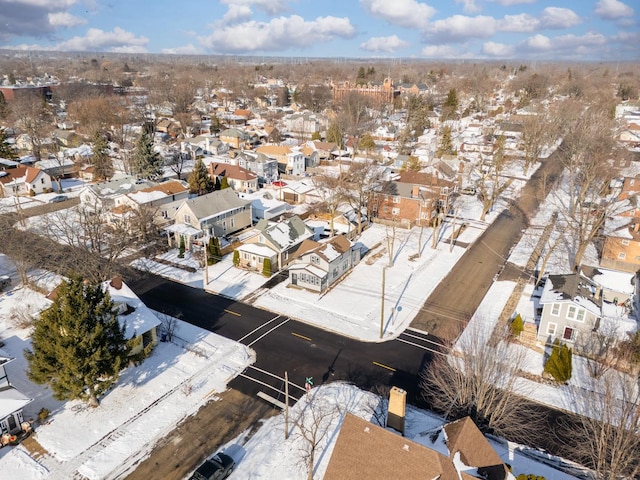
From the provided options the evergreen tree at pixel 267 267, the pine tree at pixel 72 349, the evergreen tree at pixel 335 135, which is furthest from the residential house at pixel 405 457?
the evergreen tree at pixel 335 135

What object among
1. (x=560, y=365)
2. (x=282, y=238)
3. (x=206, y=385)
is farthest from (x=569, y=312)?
(x=206, y=385)

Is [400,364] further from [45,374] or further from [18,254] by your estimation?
[18,254]

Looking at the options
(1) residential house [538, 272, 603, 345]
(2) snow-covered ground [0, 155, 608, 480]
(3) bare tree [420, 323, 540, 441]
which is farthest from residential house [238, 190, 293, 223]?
(3) bare tree [420, 323, 540, 441]

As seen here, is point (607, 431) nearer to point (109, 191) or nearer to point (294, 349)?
point (294, 349)

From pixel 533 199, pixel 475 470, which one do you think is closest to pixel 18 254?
pixel 475 470

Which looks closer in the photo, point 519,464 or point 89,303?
point 519,464

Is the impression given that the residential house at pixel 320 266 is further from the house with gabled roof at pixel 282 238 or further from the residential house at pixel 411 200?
the residential house at pixel 411 200

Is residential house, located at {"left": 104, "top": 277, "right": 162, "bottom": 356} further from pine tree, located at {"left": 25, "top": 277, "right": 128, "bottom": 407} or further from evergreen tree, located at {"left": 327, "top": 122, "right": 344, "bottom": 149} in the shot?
evergreen tree, located at {"left": 327, "top": 122, "right": 344, "bottom": 149}
